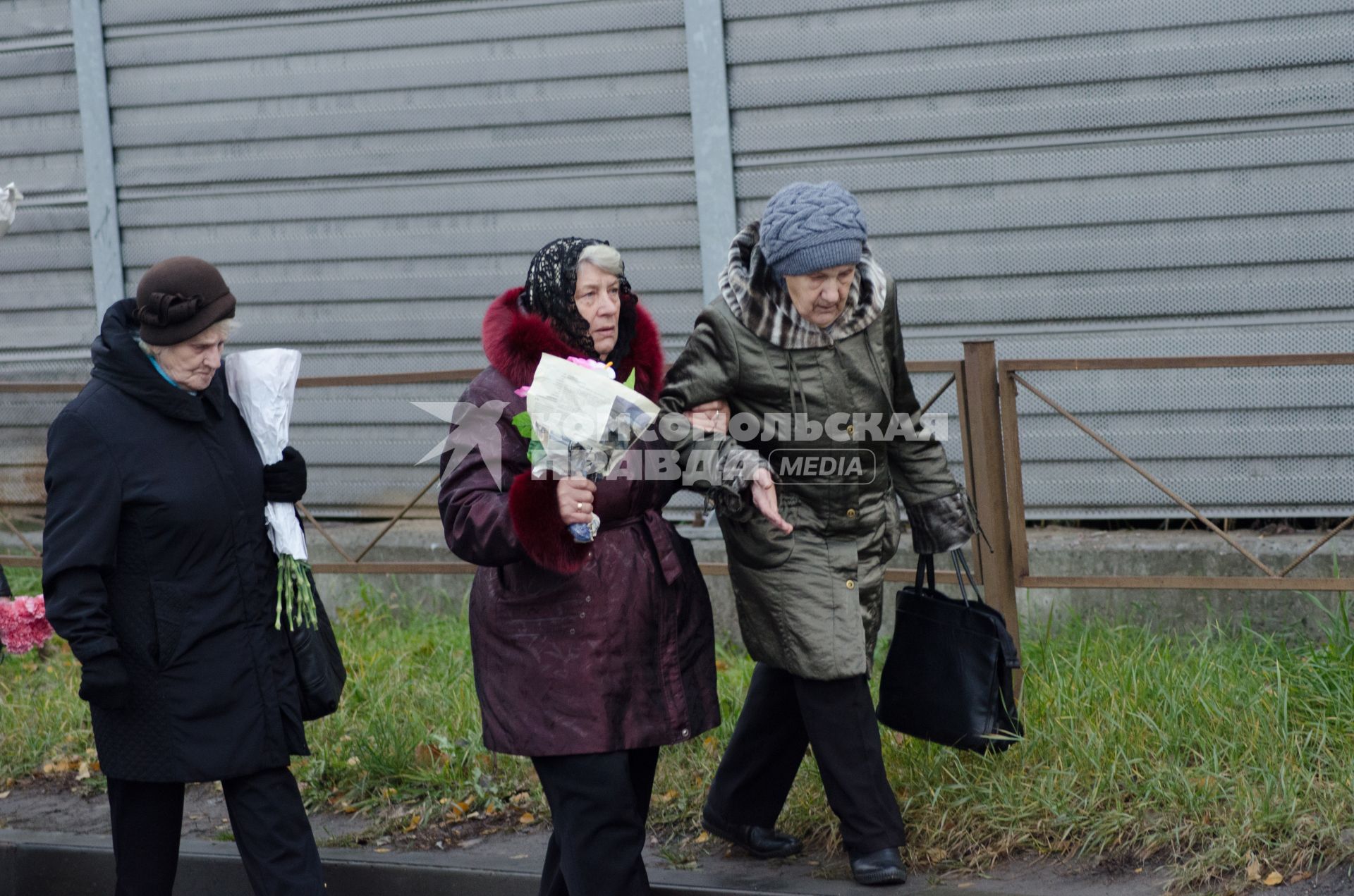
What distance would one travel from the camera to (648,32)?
615 centimetres

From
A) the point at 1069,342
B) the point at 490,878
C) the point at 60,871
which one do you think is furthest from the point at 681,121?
the point at 60,871

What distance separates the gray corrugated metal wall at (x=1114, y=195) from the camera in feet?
17.5

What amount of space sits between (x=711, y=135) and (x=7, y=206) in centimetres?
276

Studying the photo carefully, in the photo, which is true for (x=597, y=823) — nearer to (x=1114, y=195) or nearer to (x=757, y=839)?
(x=757, y=839)

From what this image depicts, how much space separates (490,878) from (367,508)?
2.99m

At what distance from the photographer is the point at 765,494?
11.1 feet

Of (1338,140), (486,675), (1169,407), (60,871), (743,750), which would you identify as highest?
(1338,140)

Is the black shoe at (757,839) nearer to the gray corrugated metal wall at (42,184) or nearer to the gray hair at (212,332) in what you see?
the gray hair at (212,332)

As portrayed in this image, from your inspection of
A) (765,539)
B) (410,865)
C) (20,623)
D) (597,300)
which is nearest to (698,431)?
(765,539)

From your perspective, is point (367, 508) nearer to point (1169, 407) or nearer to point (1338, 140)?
point (1169, 407)

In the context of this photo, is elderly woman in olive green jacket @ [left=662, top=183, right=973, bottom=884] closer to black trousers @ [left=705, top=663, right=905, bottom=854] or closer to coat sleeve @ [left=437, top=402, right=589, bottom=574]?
black trousers @ [left=705, top=663, right=905, bottom=854]

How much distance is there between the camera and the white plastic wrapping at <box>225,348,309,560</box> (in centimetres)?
361

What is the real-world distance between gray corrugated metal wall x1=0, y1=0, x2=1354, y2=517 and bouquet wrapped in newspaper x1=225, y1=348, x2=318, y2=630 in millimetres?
2822

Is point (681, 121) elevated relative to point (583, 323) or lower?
elevated
